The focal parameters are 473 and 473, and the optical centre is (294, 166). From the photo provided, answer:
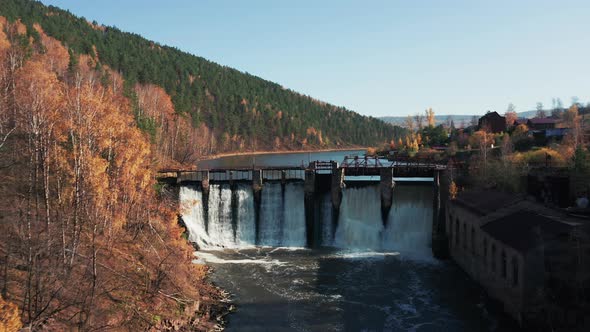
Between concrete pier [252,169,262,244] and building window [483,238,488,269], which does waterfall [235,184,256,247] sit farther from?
building window [483,238,488,269]

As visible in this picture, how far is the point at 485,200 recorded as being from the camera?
3825 centimetres

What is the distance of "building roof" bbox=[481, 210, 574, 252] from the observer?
27.2 metres

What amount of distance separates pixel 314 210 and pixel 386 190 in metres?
7.52

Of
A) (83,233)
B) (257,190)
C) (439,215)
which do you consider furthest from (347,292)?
(83,233)

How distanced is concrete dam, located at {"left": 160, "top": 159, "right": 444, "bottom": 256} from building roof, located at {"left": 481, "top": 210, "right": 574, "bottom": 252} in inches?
527

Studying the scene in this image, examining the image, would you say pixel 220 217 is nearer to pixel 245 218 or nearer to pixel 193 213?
pixel 245 218

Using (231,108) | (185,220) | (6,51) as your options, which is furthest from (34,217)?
(231,108)

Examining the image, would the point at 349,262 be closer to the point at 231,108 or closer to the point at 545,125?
the point at 545,125

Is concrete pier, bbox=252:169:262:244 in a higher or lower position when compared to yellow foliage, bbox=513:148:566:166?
lower

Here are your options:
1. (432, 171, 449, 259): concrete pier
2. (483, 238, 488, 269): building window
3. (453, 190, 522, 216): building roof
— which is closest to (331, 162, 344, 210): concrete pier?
→ (432, 171, 449, 259): concrete pier

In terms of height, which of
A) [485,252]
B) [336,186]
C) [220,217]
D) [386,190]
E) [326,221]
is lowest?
[485,252]

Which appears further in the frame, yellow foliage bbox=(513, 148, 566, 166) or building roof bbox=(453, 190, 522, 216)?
yellow foliage bbox=(513, 148, 566, 166)

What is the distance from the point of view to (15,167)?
28.7 meters

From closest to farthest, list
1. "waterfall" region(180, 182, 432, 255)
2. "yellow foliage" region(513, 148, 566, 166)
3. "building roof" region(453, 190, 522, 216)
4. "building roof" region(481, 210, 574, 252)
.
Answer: "building roof" region(481, 210, 574, 252) < "building roof" region(453, 190, 522, 216) < "waterfall" region(180, 182, 432, 255) < "yellow foliage" region(513, 148, 566, 166)
